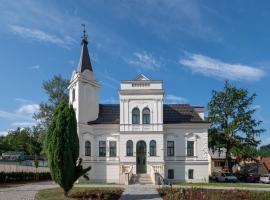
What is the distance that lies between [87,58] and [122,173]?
13522 millimetres

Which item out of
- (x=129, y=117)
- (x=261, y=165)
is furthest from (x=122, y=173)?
(x=261, y=165)

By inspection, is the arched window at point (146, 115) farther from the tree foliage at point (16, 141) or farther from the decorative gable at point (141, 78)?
the tree foliage at point (16, 141)

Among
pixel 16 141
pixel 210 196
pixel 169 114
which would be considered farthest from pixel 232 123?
pixel 16 141

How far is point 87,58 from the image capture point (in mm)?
43906

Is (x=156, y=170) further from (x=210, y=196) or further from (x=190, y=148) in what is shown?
(x=210, y=196)

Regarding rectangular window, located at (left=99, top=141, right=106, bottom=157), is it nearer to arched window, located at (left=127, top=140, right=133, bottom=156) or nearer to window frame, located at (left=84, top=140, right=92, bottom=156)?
window frame, located at (left=84, top=140, right=92, bottom=156)

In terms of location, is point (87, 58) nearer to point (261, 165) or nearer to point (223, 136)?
point (223, 136)

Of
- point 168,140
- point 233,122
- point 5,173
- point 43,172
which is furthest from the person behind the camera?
point 233,122

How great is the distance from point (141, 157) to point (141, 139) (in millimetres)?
1901

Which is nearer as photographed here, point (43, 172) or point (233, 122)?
point (43, 172)

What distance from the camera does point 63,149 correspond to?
2322 cm

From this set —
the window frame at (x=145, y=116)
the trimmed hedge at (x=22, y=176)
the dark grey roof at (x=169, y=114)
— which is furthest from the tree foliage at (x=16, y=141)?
the window frame at (x=145, y=116)

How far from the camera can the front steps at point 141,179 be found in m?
38.2

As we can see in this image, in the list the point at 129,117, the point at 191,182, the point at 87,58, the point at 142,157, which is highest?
the point at 87,58
